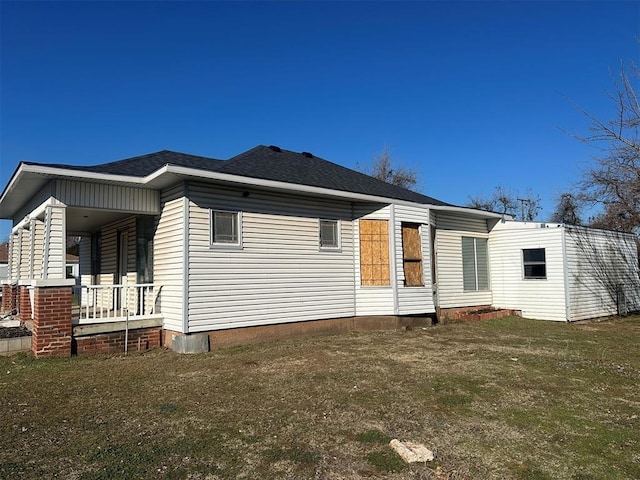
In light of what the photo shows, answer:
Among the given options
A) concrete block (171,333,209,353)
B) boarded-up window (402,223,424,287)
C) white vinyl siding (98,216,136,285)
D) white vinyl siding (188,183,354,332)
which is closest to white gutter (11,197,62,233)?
white vinyl siding (98,216,136,285)

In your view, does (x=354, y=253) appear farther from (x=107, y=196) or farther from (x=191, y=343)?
(x=107, y=196)

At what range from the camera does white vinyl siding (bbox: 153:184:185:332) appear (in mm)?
8469

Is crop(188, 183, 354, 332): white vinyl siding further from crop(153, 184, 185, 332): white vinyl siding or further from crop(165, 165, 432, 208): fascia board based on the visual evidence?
crop(165, 165, 432, 208): fascia board

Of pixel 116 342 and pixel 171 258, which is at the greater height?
pixel 171 258

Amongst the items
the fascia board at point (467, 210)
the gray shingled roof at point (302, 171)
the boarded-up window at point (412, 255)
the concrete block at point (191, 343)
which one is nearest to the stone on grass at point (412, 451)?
the concrete block at point (191, 343)

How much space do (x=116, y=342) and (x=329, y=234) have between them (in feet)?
17.4

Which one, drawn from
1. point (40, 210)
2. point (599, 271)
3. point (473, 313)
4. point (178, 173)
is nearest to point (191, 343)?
point (178, 173)

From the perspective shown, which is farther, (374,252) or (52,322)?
(374,252)

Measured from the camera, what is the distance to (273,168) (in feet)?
35.0

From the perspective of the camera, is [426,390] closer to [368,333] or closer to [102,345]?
[368,333]

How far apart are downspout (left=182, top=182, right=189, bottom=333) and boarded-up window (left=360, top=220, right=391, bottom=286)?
15.1 ft

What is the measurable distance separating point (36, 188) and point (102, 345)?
3664mm

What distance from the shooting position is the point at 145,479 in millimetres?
3324

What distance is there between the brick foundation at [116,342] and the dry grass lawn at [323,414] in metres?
0.37
